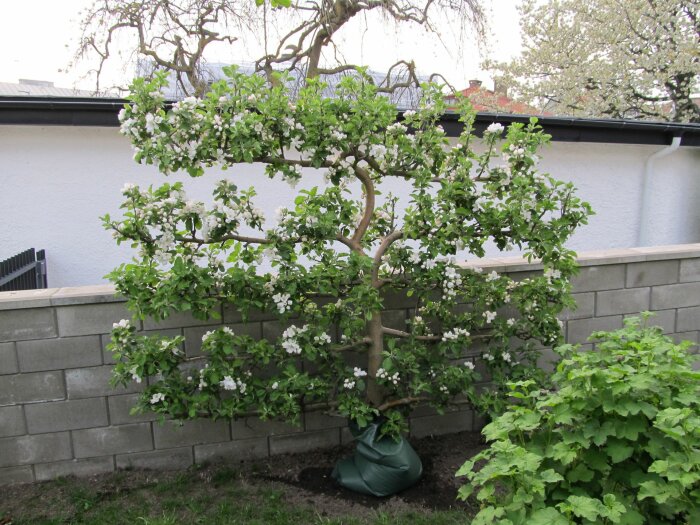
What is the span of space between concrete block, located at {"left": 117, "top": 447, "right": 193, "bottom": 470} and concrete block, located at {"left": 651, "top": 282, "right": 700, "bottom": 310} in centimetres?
303

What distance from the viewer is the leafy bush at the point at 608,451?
148 centimetres

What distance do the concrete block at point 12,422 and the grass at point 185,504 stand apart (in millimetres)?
291

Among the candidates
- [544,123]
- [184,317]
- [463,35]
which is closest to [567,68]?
[463,35]

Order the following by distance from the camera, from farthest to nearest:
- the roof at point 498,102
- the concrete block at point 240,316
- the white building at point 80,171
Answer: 1. the roof at point 498,102
2. the white building at point 80,171
3. the concrete block at point 240,316

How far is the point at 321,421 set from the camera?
3146 mm

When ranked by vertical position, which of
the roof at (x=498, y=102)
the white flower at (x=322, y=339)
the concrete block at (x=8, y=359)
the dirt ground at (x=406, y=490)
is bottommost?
the dirt ground at (x=406, y=490)

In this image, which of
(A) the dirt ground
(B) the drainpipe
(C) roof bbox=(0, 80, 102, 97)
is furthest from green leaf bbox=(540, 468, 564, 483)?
(C) roof bbox=(0, 80, 102, 97)

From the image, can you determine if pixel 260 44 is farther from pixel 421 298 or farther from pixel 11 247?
pixel 421 298

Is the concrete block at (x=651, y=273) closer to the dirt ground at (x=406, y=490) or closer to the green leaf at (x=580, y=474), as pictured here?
the dirt ground at (x=406, y=490)

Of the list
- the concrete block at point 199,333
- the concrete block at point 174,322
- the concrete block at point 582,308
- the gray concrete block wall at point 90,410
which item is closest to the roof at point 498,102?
the concrete block at point 582,308

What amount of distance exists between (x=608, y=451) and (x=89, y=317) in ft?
7.89

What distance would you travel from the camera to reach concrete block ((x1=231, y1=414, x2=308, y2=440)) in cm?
305

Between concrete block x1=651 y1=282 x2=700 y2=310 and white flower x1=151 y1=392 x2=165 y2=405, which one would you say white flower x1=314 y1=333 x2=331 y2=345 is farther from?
concrete block x1=651 y1=282 x2=700 y2=310

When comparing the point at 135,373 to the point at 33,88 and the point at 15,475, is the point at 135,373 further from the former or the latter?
the point at 33,88
